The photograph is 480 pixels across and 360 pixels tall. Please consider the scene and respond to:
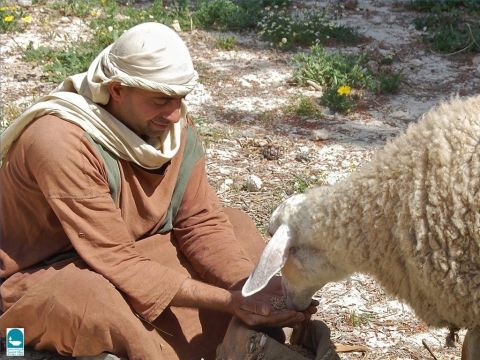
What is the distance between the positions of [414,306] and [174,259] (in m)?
1.23

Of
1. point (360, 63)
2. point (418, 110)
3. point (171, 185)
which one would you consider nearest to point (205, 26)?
point (360, 63)

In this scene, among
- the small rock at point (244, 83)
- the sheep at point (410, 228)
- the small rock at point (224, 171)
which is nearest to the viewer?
the sheep at point (410, 228)

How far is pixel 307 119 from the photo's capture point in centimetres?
640

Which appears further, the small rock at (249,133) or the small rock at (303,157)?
the small rock at (249,133)

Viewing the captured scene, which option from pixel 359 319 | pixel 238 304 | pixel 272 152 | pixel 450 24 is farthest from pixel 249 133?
pixel 450 24

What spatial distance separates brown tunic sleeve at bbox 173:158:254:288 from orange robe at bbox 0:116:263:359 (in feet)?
0.06

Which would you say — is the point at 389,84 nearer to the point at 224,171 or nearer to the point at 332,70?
the point at 332,70

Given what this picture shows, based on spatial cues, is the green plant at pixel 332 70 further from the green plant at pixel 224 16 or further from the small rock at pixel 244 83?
the green plant at pixel 224 16

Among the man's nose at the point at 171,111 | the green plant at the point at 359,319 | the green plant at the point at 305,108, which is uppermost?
the man's nose at the point at 171,111

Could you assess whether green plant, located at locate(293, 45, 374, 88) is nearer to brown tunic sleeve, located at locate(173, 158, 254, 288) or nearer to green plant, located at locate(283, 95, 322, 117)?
green plant, located at locate(283, 95, 322, 117)

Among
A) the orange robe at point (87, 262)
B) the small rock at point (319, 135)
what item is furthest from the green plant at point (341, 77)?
the orange robe at point (87, 262)

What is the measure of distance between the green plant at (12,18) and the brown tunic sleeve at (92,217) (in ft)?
14.7

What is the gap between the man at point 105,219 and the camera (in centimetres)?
347

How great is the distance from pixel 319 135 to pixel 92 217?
2944 mm
